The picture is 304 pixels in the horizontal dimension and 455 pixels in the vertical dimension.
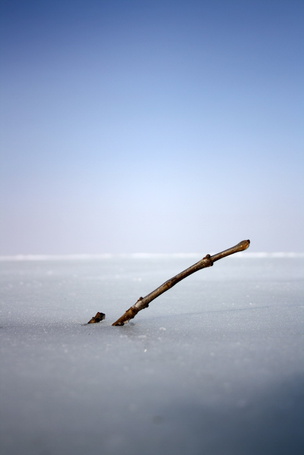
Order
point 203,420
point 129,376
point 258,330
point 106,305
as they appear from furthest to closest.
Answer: point 106,305 → point 258,330 → point 129,376 → point 203,420

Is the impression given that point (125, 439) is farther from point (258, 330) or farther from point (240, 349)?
point (258, 330)

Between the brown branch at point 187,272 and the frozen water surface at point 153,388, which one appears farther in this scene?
the brown branch at point 187,272

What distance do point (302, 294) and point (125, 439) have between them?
3737mm

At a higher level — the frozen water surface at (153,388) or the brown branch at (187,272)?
the brown branch at (187,272)

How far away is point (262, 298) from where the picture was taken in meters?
3.90

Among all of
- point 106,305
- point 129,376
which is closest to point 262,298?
point 106,305

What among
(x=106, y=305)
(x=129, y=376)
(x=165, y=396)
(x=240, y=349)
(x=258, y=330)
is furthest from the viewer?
(x=106, y=305)

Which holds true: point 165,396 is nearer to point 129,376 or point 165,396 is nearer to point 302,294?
point 129,376

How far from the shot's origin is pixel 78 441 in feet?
3.15

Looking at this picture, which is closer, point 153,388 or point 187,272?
point 153,388

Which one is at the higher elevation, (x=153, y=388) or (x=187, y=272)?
(x=187, y=272)

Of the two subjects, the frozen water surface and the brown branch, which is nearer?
the frozen water surface

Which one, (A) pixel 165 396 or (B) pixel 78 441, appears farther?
(A) pixel 165 396

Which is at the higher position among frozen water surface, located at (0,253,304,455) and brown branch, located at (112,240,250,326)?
brown branch, located at (112,240,250,326)
